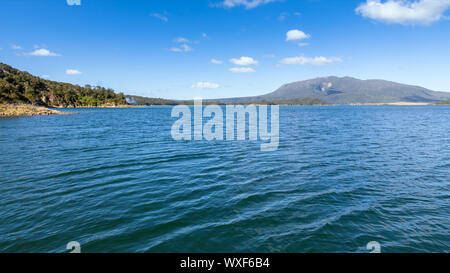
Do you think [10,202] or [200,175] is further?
[200,175]

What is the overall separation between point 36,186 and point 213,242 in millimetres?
12621

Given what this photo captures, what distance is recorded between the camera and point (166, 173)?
1641 cm

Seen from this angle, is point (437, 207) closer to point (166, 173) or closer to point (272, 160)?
point (272, 160)

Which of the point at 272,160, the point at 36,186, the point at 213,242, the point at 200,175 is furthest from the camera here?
the point at 272,160

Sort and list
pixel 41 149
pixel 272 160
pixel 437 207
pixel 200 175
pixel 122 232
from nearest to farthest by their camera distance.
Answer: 1. pixel 122 232
2. pixel 437 207
3. pixel 200 175
4. pixel 272 160
5. pixel 41 149
